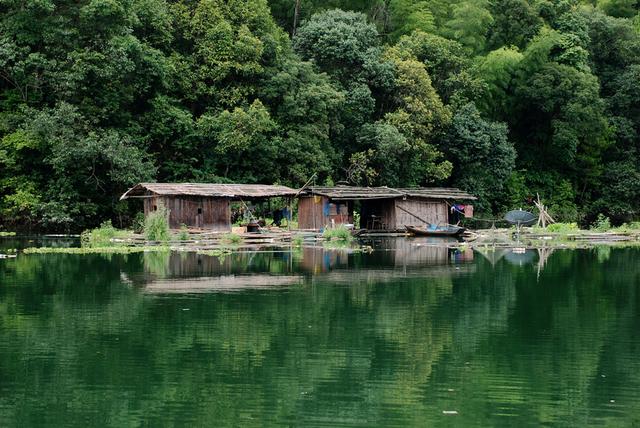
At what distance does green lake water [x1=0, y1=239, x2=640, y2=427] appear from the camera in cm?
1066

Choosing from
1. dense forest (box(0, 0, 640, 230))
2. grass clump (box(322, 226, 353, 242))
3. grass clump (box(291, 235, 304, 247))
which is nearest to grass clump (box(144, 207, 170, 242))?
grass clump (box(291, 235, 304, 247))

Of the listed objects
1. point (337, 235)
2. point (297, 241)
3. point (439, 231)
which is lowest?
point (297, 241)

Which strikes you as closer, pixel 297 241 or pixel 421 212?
pixel 297 241

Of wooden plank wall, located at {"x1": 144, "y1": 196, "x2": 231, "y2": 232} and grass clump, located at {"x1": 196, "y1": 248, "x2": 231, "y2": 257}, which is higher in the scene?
wooden plank wall, located at {"x1": 144, "y1": 196, "x2": 231, "y2": 232}

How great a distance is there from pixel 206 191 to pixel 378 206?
36.4 feet

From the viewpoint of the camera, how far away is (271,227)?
40.1 meters

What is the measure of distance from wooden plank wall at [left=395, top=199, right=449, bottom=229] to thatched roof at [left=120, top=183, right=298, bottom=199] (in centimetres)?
665

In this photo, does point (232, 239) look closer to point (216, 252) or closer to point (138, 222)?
point (216, 252)

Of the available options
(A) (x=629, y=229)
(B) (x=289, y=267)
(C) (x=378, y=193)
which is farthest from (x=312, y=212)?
(B) (x=289, y=267)

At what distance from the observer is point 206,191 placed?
37.5m

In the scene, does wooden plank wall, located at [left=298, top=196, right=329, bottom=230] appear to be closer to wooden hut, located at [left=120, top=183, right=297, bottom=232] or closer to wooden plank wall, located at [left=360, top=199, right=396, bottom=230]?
wooden hut, located at [left=120, top=183, right=297, bottom=232]

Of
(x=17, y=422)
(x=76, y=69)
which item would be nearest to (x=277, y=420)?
(x=17, y=422)

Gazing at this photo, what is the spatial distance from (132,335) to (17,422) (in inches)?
193

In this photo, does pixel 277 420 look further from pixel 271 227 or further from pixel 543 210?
pixel 543 210
